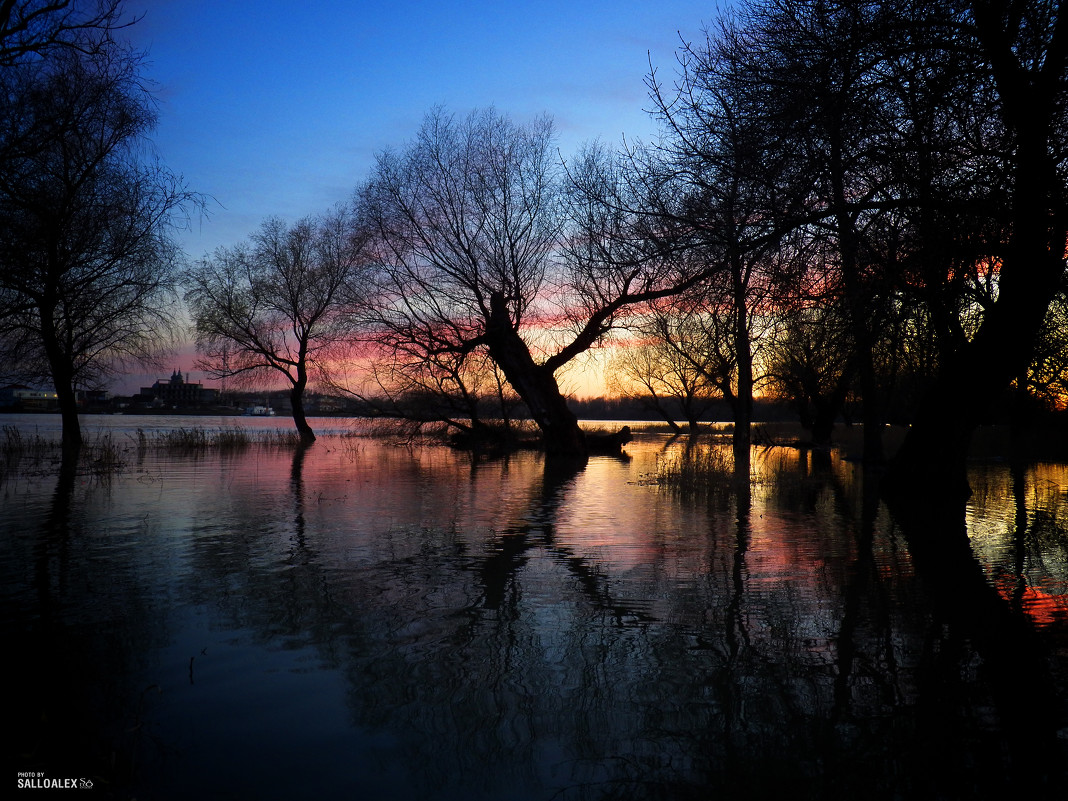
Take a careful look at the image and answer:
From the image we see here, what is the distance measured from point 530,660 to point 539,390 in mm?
18850

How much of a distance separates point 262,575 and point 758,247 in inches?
244

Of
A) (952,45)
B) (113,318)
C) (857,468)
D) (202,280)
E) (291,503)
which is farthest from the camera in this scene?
(202,280)

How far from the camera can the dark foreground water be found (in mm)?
2727

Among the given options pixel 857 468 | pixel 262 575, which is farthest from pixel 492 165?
pixel 262 575

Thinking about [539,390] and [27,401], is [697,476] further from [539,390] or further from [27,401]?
[27,401]

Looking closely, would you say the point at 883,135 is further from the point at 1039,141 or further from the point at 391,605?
the point at 391,605

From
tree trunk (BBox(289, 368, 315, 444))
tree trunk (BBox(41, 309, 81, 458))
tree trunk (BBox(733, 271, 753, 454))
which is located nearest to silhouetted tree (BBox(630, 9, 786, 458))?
tree trunk (BBox(733, 271, 753, 454))

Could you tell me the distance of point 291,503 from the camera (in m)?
9.95

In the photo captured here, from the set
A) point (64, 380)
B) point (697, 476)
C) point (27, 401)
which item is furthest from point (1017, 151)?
point (27, 401)

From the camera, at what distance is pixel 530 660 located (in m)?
3.82

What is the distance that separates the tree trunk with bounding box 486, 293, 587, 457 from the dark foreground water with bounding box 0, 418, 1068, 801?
14.2 metres

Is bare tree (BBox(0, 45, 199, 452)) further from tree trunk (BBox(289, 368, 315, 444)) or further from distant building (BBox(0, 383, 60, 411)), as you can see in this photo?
distant building (BBox(0, 383, 60, 411))

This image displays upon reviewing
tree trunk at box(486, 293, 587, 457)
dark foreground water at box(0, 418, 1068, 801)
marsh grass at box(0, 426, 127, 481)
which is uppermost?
tree trunk at box(486, 293, 587, 457)

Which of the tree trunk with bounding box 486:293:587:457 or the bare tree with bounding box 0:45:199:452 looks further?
the tree trunk with bounding box 486:293:587:457
